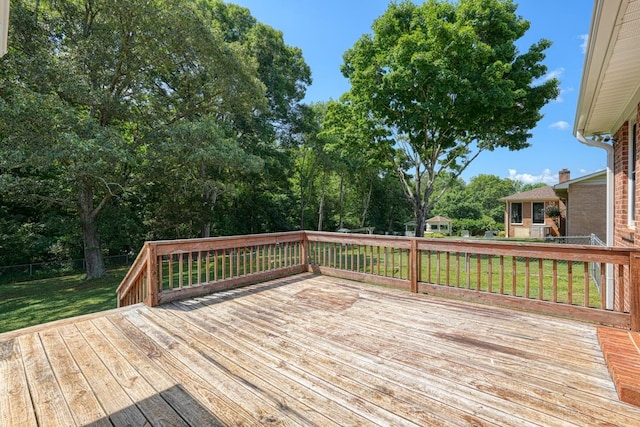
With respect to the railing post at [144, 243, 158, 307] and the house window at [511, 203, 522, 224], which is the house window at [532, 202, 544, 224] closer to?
the house window at [511, 203, 522, 224]

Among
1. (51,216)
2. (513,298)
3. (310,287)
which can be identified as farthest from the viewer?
(51,216)

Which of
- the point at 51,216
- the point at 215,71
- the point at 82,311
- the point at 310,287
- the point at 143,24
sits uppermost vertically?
the point at 143,24

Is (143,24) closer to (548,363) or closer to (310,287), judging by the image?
(310,287)

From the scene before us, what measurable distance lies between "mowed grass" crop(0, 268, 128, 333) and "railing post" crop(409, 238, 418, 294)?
22.5 ft

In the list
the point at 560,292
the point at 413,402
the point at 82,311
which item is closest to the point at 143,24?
the point at 82,311

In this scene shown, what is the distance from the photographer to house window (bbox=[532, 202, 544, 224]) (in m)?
19.3

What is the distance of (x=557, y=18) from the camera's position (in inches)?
323

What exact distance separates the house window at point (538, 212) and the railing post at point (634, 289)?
19814mm

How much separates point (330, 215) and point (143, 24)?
16700mm

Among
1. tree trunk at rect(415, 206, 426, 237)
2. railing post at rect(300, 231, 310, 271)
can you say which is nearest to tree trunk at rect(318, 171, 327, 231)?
tree trunk at rect(415, 206, 426, 237)

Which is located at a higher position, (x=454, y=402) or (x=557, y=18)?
(x=557, y=18)

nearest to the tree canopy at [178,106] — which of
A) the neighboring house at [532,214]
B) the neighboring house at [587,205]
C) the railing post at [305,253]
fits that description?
the neighboring house at [587,205]

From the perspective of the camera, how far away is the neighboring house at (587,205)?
12.4 meters

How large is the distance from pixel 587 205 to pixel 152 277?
16.3m
